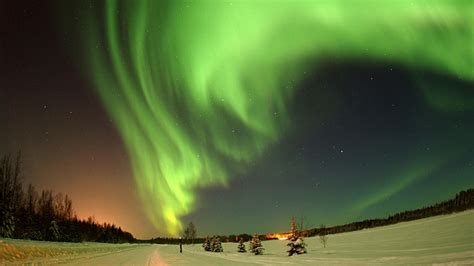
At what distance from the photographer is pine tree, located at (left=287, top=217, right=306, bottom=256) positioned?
40.3 metres

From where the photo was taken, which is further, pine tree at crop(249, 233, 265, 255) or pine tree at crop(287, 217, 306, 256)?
pine tree at crop(249, 233, 265, 255)

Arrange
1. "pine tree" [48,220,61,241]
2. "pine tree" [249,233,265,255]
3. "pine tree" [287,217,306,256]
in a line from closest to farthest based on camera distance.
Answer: "pine tree" [287,217,306,256] < "pine tree" [249,233,265,255] < "pine tree" [48,220,61,241]

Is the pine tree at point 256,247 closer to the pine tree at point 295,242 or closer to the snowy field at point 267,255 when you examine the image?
the snowy field at point 267,255

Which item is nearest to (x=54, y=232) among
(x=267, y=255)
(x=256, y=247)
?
(x=256, y=247)

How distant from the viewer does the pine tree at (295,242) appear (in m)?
40.3

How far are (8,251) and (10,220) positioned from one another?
2428cm

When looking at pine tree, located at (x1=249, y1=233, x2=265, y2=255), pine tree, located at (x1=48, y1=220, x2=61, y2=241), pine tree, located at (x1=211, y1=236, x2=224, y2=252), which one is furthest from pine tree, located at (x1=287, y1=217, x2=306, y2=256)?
pine tree, located at (x1=48, y1=220, x2=61, y2=241)

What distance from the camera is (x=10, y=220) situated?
3969 centimetres

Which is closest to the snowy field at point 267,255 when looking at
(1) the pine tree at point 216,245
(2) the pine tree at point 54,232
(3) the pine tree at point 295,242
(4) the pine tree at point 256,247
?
(3) the pine tree at point 295,242

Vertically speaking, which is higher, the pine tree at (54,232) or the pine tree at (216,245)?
the pine tree at (54,232)

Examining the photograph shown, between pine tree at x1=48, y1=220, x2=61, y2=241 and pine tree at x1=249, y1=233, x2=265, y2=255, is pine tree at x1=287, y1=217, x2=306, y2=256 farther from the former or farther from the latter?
pine tree at x1=48, y1=220, x2=61, y2=241

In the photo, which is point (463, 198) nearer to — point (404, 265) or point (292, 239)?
point (292, 239)

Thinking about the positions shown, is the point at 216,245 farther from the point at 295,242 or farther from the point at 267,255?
the point at 295,242

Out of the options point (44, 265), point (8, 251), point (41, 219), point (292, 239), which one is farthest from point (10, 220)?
point (292, 239)
